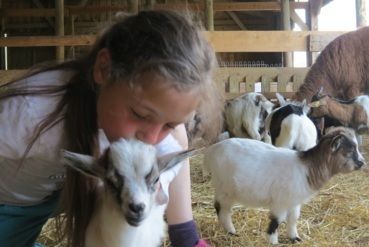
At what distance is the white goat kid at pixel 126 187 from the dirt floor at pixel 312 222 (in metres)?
1.25

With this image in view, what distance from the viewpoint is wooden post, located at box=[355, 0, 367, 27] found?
7.88m

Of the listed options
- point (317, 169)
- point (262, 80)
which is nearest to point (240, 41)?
point (262, 80)

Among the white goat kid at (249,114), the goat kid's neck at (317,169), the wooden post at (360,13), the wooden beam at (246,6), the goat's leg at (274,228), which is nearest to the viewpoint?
the goat's leg at (274,228)

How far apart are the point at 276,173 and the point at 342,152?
481mm

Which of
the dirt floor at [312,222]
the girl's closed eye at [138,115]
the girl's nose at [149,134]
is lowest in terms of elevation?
the dirt floor at [312,222]

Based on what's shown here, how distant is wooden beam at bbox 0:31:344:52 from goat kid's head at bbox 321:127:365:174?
127 inches

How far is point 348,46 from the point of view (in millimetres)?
7723

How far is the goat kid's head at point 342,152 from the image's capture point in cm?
359

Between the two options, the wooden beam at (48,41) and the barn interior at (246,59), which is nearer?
the barn interior at (246,59)

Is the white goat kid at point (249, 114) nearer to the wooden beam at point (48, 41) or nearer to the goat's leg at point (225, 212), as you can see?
the wooden beam at point (48, 41)

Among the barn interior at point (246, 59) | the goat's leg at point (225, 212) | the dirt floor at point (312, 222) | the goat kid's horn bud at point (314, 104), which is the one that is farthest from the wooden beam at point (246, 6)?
the goat's leg at point (225, 212)

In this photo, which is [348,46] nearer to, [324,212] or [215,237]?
[324,212]

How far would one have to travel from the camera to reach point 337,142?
3.59 m

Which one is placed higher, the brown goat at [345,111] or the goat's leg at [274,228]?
the brown goat at [345,111]
